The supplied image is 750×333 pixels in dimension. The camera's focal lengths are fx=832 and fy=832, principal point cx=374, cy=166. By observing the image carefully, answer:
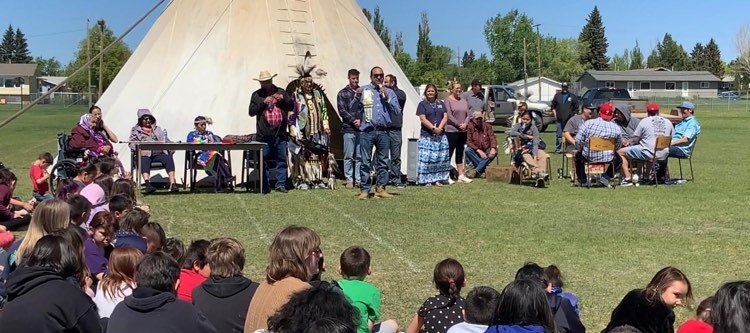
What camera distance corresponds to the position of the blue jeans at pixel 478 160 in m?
14.4

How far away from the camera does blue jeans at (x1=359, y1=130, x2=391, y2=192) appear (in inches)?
456

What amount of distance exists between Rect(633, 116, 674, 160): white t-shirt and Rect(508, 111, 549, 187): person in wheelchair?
1486 mm

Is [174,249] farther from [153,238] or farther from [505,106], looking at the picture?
[505,106]

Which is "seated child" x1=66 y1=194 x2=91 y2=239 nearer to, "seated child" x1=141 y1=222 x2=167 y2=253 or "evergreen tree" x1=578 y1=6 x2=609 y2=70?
"seated child" x1=141 y1=222 x2=167 y2=253

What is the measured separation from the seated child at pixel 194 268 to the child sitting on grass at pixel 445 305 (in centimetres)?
130

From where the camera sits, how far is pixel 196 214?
9812 millimetres

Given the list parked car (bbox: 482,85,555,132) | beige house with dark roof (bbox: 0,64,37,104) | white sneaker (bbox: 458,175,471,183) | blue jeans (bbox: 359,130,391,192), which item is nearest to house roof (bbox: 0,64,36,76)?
beige house with dark roof (bbox: 0,64,37,104)

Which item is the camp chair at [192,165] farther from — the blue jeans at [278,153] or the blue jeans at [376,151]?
the blue jeans at [376,151]

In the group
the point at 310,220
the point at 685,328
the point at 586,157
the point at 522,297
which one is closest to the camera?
the point at 522,297

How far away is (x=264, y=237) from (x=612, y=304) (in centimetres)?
377

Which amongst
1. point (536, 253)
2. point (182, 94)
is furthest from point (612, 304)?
point (182, 94)

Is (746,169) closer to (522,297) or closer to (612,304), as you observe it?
(612,304)

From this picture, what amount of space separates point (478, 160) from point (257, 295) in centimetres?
1066

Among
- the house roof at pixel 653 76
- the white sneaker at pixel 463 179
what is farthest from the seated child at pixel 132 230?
the house roof at pixel 653 76
